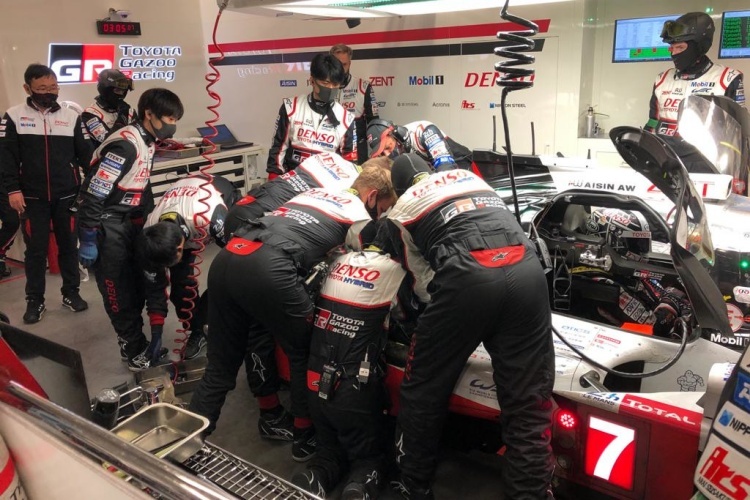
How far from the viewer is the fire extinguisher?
1.36 m

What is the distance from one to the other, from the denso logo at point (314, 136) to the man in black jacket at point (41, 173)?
Answer: 183cm

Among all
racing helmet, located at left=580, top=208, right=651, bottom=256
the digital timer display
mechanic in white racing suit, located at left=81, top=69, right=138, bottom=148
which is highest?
the digital timer display

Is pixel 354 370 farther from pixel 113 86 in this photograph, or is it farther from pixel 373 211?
pixel 113 86

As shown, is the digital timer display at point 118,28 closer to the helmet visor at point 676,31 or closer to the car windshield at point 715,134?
the helmet visor at point 676,31

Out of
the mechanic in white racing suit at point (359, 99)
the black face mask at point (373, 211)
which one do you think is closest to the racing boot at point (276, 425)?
the black face mask at point (373, 211)

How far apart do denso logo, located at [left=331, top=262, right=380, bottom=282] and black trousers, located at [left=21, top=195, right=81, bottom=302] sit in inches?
124

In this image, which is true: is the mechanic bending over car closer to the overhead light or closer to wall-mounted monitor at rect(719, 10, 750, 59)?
the overhead light

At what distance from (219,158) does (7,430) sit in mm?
6284

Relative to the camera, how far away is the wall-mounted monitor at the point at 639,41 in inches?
213

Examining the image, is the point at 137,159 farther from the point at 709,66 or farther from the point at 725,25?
the point at 725,25

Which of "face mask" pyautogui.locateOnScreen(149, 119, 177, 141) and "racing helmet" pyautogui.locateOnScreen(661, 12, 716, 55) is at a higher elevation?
"racing helmet" pyautogui.locateOnScreen(661, 12, 716, 55)

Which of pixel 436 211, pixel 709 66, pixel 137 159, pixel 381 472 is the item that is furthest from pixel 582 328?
pixel 709 66

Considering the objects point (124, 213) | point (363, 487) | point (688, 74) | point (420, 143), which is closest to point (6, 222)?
point (124, 213)

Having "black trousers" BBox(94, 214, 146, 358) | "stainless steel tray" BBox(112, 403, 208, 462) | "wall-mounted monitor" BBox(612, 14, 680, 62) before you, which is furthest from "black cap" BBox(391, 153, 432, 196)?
"wall-mounted monitor" BBox(612, 14, 680, 62)
